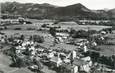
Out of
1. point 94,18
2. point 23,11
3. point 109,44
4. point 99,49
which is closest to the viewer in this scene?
point 99,49

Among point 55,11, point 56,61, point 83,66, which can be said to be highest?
point 55,11

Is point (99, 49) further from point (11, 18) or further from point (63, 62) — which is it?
point (11, 18)

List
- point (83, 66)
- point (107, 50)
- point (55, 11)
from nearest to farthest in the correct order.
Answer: point (83, 66) < point (107, 50) < point (55, 11)

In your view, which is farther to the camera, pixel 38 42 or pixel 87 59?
pixel 38 42

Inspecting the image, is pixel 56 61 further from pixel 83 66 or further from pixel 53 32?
pixel 53 32

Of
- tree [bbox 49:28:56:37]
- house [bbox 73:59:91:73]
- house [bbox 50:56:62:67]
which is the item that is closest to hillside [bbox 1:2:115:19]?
tree [bbox 49:28:56:37]

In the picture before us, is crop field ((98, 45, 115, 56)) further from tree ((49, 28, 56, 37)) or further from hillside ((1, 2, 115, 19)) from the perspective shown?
hillside ((1, 2, 115, 19))

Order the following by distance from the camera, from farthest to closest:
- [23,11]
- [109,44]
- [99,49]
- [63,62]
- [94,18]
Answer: [23,11] → [94,18] → [109,44] → [99,49] → [63,62]

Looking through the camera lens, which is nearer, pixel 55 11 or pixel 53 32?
pixel 53 32

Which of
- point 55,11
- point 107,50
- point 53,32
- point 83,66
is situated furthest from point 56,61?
point 55,11

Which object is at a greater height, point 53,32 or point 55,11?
point 55,11

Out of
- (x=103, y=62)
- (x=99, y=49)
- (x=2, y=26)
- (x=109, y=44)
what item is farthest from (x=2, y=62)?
(x=2, y=26)
